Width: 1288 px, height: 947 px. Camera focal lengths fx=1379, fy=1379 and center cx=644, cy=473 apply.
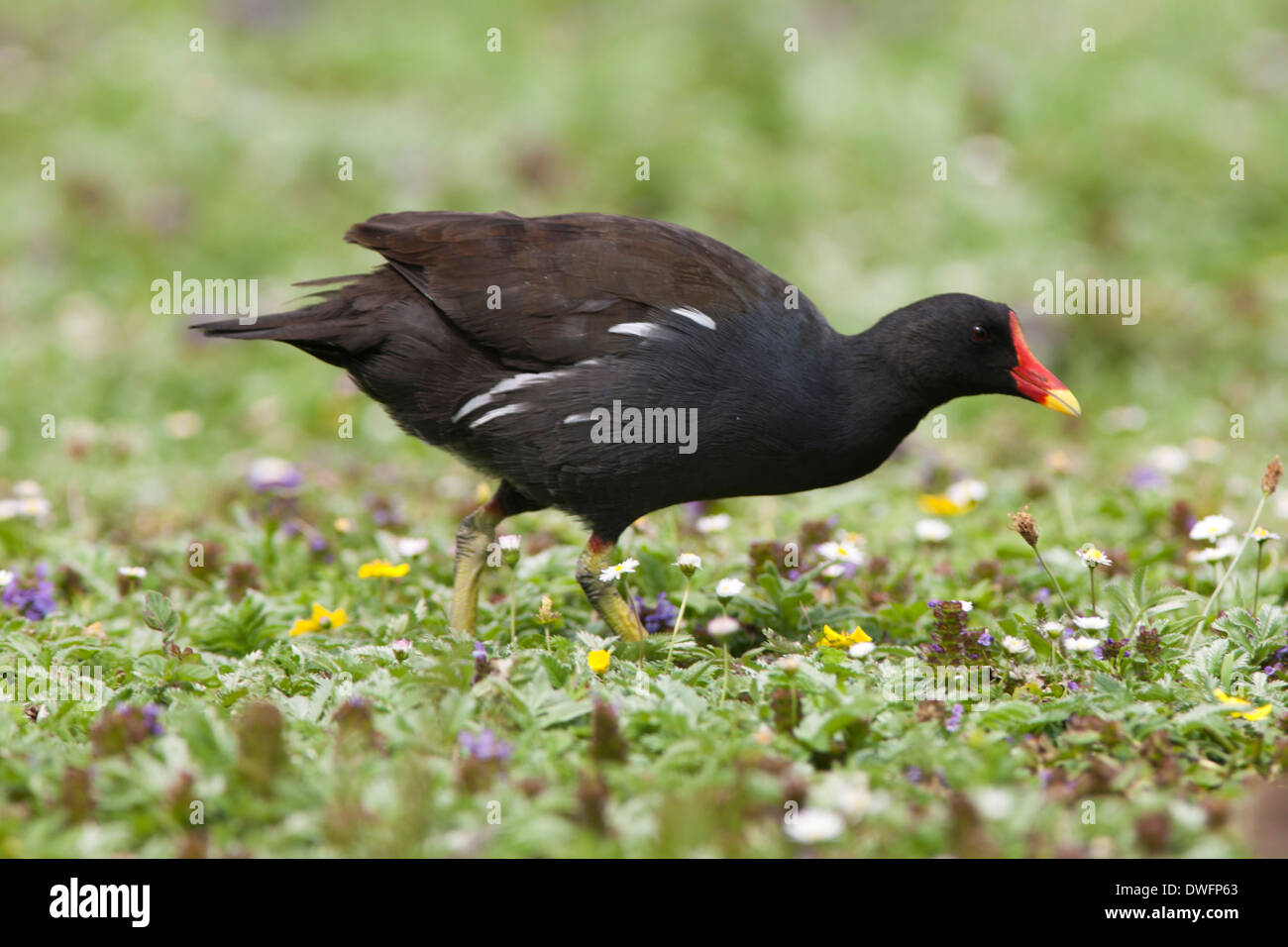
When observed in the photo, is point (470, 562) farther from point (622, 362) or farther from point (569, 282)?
point (569, 282)

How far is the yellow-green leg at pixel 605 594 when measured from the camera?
492 cm

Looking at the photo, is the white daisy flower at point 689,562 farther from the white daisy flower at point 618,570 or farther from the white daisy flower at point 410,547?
the white daisy flower at point 410,547

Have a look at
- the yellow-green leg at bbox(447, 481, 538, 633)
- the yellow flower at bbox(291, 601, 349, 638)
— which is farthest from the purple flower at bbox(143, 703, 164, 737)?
the yellow-green leg at bbox(447, 481, 538, 633)

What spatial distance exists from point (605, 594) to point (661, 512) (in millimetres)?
1370

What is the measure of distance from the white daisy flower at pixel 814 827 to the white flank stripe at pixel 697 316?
199cm

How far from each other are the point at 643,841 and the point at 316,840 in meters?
0.82

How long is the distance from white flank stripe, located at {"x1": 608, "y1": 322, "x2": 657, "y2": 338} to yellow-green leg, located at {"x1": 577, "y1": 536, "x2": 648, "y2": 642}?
77 cm

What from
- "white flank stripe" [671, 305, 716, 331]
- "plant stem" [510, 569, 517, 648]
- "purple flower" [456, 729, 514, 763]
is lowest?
"purple flower" [456, 729, 514, 763]

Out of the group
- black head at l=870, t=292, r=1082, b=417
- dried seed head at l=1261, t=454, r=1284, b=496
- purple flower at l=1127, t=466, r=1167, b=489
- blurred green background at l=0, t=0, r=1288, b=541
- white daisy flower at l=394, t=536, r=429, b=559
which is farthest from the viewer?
blurred green background at l=0, t=0, r=1288, b=541

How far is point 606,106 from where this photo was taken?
38.6 ft

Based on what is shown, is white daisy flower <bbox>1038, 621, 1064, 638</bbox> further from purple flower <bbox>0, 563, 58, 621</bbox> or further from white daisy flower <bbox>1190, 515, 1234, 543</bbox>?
purple flower <bbox>0, 563, 58, 621</bbox>

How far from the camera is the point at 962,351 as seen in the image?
16.5 ft

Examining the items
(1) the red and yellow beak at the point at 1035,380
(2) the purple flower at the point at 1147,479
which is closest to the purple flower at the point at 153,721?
(1) the red and yellow beak at the point at 1035,380

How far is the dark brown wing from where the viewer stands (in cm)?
484
